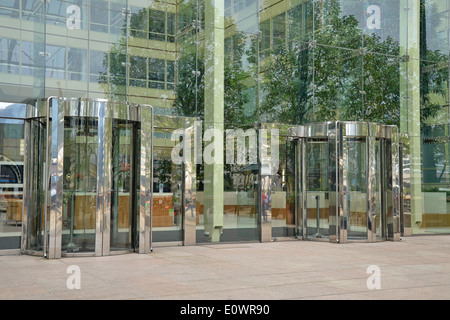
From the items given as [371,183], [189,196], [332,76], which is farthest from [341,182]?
[189,196]

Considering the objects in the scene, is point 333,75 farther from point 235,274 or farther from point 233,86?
point 235,274

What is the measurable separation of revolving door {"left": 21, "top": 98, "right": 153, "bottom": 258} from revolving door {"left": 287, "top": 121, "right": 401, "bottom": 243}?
4.39 metres

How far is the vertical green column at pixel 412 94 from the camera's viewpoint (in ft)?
50.9

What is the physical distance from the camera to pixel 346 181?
13.1 metres

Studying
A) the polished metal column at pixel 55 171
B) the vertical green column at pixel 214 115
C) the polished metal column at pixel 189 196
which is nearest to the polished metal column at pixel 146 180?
the polished metal column at pixel 189 196

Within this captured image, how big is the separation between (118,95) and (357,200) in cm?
619

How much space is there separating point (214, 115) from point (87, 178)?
361cm

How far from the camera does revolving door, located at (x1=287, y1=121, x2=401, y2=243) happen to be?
13.1 metres

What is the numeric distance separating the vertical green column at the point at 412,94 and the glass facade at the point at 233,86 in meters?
0.03

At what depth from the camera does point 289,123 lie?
1373cm

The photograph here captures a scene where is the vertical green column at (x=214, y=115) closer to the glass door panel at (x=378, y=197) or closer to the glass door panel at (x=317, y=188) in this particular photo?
the glass door panel at (x=317, y=188)

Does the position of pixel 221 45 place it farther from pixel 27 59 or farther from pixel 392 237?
pixel 392 237

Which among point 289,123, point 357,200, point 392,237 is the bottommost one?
point 392,237
